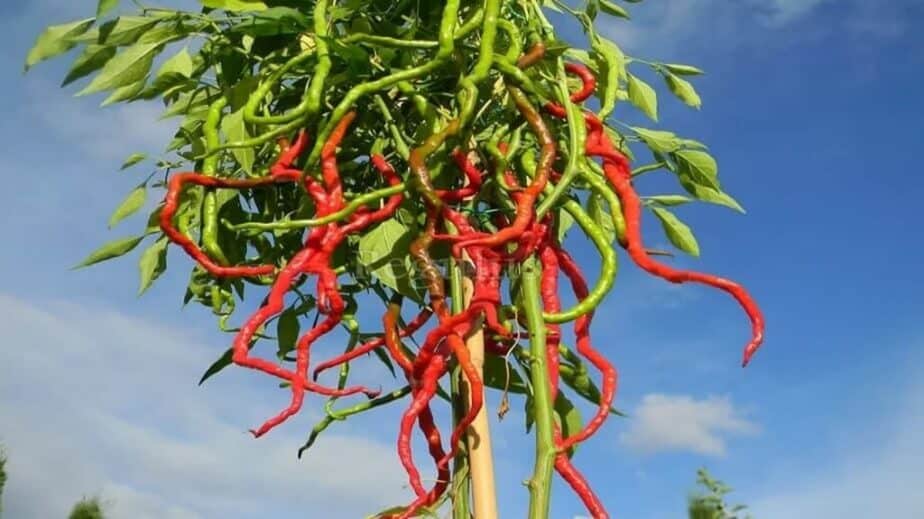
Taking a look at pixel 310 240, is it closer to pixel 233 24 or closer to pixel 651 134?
pixel 233 24

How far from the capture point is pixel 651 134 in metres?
1.62

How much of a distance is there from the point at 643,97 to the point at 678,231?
0.23 m

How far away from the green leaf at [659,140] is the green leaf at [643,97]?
54 millimetres

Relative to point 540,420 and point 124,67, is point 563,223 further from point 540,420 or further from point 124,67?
point 124,67

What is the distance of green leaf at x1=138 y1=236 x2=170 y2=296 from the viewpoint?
66.9 inches

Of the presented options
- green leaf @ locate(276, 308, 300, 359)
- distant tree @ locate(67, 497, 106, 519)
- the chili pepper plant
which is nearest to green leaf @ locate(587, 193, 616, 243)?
the chili pepper plant

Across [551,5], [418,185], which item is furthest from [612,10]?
[418,185]

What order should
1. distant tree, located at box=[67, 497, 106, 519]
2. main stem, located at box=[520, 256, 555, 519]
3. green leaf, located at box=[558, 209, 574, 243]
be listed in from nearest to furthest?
main stem, located at box=[520, 256, 555, 519] < green leaf, located at box=[558, 209, 574, 243] < distant tree, located at box=[67, 497, 106, 519]

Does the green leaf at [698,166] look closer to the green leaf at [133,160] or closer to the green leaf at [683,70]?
the green leaf at [683,70]

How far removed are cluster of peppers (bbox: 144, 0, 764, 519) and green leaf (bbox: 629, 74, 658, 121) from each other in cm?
28

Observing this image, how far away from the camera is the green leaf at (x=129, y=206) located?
1.73 meters

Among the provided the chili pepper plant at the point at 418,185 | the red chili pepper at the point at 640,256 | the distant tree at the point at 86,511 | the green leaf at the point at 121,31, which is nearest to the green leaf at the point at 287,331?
the chili pepper plant at the point at 418,185

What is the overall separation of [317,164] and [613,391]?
1.61 ft

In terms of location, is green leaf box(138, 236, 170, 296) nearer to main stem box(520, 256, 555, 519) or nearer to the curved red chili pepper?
the curved red chili pepper
